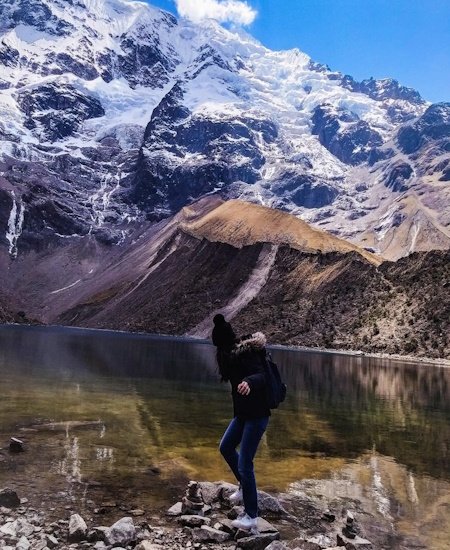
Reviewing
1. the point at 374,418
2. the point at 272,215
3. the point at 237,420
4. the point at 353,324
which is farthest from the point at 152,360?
the point at 272,215

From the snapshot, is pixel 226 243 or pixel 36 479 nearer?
pixel 36 479

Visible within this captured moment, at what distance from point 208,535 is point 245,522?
0.87 m

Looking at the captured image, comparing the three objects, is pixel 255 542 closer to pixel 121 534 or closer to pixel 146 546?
pixel 146 546

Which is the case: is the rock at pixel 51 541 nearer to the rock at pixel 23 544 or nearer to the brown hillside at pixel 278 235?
the rock at pixel 23 544

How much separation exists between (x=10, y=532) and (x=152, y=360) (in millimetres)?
52334

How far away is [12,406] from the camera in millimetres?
25219

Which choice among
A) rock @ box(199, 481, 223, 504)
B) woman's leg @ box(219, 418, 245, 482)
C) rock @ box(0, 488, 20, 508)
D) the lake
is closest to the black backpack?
woman's leg @ box(219, 418, 245, 482)

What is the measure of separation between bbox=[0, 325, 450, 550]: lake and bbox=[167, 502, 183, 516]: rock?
19.1 inches

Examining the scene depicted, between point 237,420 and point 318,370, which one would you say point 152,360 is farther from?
point 237,420

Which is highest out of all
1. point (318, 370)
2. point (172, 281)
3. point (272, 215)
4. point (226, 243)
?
point (272, 215)

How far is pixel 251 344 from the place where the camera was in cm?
1166

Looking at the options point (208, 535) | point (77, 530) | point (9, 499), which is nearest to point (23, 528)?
point (77, 530)

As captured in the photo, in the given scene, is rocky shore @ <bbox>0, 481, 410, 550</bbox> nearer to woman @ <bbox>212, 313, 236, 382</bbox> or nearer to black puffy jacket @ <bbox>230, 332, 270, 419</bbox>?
black puffy jacket @ <bbox>230, 332, 270, 419</bbox>

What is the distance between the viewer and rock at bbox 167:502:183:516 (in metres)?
12.3
